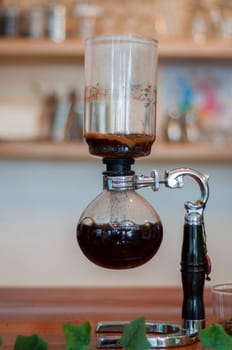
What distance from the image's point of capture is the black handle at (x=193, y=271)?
3.49ft

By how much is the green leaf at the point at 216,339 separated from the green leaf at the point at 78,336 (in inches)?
4.0

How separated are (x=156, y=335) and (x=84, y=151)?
1409 mm

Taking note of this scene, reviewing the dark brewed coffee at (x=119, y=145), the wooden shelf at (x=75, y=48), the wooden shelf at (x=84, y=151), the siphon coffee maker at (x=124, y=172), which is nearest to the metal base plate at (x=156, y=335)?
the siphon coffee maker at (x=124, y=172)

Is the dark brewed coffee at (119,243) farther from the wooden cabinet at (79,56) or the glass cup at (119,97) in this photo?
the wooden cabinet at (79,56)

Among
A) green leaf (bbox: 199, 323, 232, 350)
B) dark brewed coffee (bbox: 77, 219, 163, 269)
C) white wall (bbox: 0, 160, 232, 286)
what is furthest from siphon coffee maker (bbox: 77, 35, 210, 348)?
white wall (bbox: 0, 160, 232, 286)

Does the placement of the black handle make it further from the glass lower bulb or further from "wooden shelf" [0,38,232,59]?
"wooden shelf" [0,38,232,59]

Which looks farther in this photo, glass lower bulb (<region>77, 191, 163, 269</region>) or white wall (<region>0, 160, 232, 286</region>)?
white wall (<region>0, 160, 232, 286</region>)

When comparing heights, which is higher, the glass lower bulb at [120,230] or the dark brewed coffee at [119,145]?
the dark brewed coffee at [119,145]

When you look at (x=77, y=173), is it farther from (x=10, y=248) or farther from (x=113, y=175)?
(x=113, y=175)

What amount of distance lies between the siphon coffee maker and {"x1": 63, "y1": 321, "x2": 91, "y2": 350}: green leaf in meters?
0.47

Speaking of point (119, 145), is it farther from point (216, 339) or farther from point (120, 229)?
point (216, 339)

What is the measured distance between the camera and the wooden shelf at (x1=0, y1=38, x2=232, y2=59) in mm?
2387

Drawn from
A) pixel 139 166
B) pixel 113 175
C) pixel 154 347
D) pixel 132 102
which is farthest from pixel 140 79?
pixel 139 166

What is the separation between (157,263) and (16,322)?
5.19 feet
